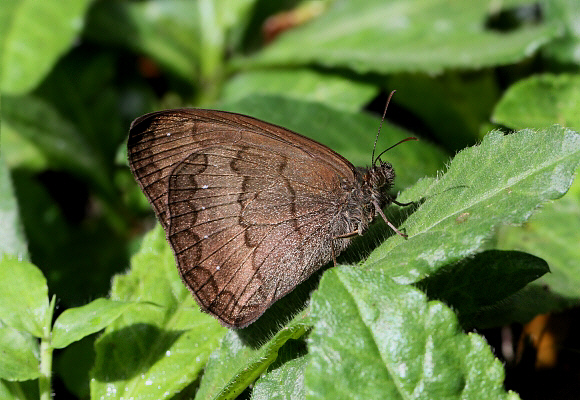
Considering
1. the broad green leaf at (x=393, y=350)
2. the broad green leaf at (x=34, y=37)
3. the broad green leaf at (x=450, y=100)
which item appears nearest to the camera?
the broad green leaf at (x=393, y=350)

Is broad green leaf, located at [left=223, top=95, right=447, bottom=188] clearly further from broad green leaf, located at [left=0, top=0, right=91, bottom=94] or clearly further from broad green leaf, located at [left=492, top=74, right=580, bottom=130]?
broad green leaf, located at [left=0, top=0, right=91, bottom=94]

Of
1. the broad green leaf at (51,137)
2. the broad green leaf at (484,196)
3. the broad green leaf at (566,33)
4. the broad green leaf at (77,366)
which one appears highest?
the broad green leaf at (51,137)

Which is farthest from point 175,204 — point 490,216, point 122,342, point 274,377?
point 490,216

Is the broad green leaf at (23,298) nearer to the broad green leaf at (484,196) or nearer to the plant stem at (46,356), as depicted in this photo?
the plant stem at (46,356)

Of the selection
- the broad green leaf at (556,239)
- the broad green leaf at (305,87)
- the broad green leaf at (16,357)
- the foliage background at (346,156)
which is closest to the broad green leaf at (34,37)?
the foliage background at (346,156)

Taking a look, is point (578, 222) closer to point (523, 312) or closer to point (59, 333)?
point (523, 312)

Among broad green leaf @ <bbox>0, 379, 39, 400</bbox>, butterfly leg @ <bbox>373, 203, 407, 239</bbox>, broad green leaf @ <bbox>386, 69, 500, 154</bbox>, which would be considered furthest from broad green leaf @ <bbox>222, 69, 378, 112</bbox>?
broad green leaf @ <bbox>0, 379, 39, 400</bbox>
